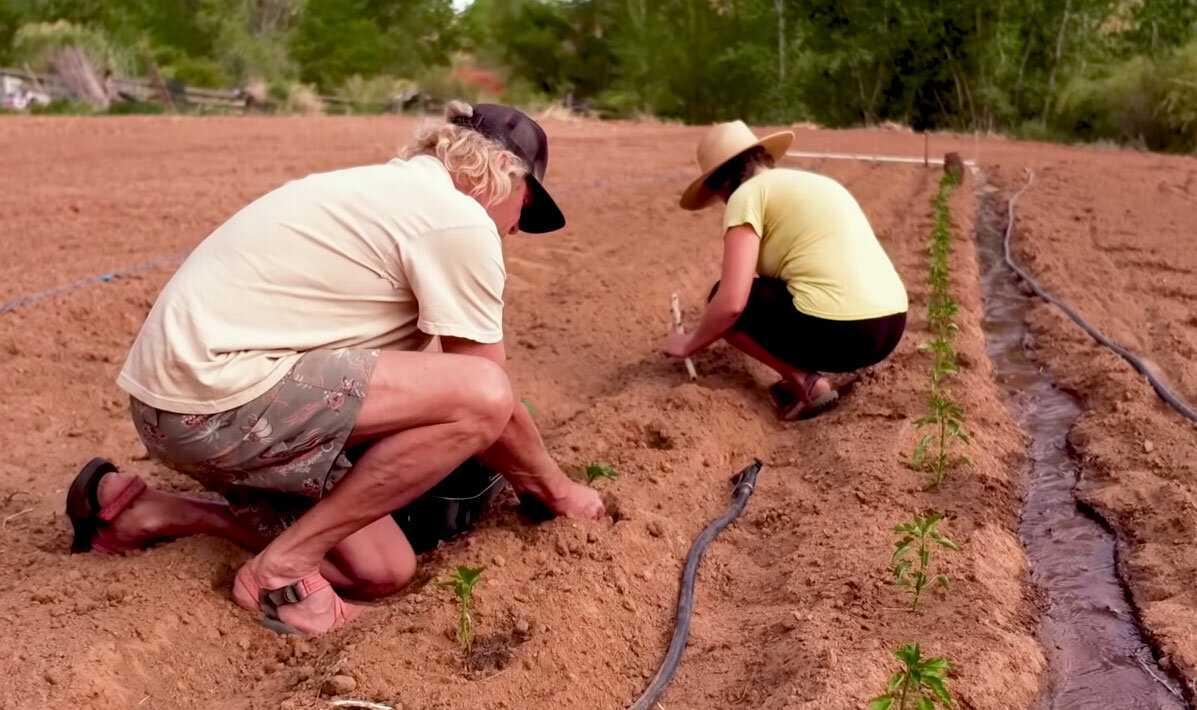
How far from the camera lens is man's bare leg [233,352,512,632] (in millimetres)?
2545

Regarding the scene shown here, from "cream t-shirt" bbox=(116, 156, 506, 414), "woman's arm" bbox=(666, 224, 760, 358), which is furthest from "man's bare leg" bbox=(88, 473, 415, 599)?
"woman's arm" bbox=(666, 224, 760, 358)

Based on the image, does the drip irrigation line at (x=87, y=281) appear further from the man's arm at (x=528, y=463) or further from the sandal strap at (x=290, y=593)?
the man's arm at (x=528, y=463)

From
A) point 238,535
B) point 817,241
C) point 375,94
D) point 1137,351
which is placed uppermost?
point 817,241

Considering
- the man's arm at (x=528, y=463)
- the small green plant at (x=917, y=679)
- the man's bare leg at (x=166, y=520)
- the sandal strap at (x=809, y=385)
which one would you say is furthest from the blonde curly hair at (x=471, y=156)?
the sandal strap at (x=809, y=385)

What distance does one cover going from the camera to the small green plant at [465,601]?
8.26ft

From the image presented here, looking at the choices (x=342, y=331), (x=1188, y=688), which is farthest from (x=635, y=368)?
(x=1188, y=688)

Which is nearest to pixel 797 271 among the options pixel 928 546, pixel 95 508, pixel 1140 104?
pixel 928 546

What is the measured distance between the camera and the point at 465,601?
255cm

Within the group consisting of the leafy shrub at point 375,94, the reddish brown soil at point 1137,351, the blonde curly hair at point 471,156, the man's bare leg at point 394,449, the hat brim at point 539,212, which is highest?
the blonde curly hair at point 471,156

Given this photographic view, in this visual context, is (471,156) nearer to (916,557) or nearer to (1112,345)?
(916,557)

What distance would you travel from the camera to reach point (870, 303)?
13.3 feet

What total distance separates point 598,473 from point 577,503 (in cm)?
32

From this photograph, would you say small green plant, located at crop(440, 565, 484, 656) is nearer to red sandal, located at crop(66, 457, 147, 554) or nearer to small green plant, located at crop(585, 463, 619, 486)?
small green plant, located at crop(585, 463, 619, 486)

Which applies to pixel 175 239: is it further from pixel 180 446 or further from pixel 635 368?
pixel 180 446
